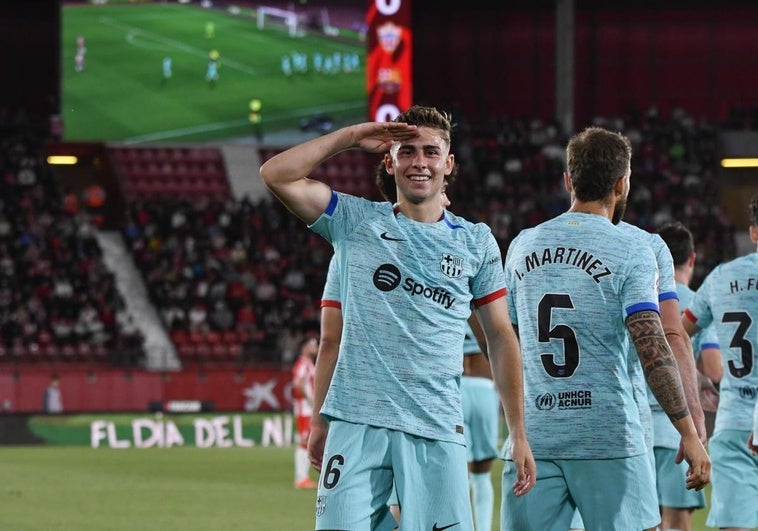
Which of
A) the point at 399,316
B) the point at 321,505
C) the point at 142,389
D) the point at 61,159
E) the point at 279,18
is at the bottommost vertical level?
the point at 142,389

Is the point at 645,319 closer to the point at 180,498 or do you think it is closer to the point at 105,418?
the point at 180,498

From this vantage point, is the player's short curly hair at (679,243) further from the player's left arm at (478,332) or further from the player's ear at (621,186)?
the player's ear at (621,186)

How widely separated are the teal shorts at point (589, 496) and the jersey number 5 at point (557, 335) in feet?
1.20

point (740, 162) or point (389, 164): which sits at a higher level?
point (740, 162)

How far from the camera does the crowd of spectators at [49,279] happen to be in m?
29.8

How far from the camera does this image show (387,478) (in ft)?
17.6

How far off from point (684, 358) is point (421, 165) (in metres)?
1.35

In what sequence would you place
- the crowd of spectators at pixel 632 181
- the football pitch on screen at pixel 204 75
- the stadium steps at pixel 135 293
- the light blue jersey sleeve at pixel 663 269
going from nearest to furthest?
the light blue jersey sleeve at pixel 663 269 → the stadium steps at pixel 135 293 → the crowd of spectators at pixel 632 181 → the football pitch on screen at pixel 204 75

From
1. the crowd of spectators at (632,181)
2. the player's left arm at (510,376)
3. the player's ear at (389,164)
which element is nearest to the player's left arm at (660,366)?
the player's left arm at (510,376)

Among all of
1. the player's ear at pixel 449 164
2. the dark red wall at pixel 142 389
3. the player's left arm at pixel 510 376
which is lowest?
the dark red wall at pixel 142 389

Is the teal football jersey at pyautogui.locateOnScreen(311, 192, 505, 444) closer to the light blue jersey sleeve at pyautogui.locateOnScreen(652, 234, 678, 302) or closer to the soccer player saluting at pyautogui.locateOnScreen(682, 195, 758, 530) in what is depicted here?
→ the light blue jersey sleeve at pyautogui.locateOnScreen(652, 234, 678, 302)

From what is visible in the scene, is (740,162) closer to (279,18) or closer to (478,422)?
(279,18)

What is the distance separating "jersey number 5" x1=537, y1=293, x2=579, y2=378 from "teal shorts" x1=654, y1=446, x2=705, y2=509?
2.73 meters

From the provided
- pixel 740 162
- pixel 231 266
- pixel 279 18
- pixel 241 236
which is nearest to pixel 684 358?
pixel 231 266
